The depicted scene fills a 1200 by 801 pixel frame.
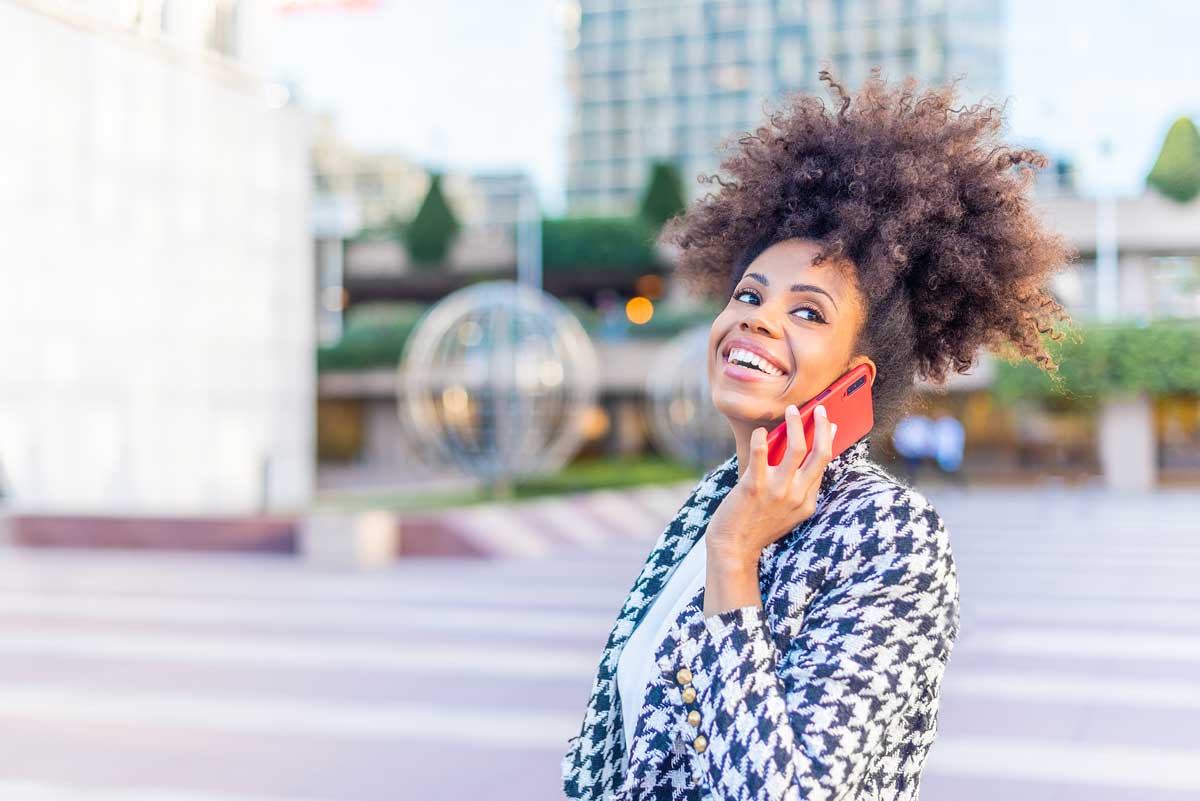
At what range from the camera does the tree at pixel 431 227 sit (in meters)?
38.6

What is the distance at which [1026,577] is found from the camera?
11734mm

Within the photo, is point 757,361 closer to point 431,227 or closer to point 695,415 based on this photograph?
point 695,415

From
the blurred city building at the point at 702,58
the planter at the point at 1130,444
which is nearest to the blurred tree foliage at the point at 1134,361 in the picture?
the planter at the point at 1130,444

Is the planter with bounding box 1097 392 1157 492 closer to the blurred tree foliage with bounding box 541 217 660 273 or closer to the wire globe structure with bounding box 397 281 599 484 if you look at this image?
the blurred tree foliage with bounding box 541 217 660 273

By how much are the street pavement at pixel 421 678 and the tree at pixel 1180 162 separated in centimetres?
241

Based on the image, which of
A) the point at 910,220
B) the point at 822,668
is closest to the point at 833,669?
the point at 822,668

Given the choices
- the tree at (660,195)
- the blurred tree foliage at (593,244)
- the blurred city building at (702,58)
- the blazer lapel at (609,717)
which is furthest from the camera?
the blurred city building at (702,58)

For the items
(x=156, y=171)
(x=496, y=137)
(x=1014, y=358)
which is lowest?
(x=1014, y=358)

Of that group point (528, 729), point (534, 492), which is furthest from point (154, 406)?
point (528, 729)

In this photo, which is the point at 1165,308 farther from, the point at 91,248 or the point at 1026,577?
the point at 91,248

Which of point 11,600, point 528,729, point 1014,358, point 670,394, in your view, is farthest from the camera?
point 670,394

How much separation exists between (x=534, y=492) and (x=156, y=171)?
7037 millimetres

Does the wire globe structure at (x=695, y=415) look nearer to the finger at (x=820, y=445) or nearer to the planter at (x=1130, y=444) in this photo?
the planter at (x=1130, y=444)

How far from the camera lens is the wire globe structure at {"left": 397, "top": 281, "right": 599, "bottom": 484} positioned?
15680 millimetres
